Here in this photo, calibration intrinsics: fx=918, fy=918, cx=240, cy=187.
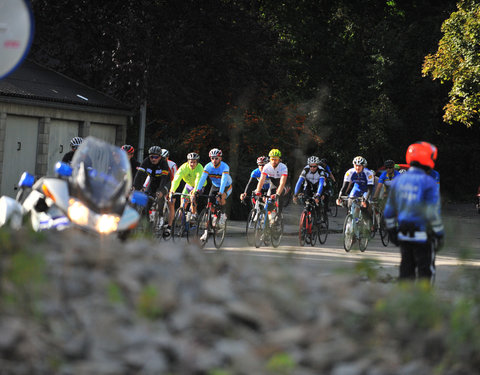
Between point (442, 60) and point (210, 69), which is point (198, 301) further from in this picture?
point (442, 60)

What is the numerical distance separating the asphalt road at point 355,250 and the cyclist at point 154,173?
142 cm

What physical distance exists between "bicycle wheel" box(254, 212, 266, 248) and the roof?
8.11 metres

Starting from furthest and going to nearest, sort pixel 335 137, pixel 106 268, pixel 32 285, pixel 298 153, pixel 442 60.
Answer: pixel 335 137
pixel 442 60
pixel 298 153
pixel 106 268
pixel 32 285

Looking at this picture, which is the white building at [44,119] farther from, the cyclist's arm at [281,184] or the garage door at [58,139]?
the cyclist's arm at [281,184]

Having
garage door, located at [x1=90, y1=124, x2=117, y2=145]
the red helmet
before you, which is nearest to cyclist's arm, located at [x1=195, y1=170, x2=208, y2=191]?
the red helmet

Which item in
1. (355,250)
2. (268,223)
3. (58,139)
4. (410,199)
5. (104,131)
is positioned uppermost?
(104,131)

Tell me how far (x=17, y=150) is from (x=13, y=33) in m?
17.2

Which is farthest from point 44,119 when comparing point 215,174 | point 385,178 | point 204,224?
point 385,178

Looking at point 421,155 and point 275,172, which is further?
point 275,172

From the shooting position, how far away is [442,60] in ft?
114

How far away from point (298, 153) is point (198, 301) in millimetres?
1983

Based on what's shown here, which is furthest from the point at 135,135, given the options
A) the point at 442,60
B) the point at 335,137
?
the point at 335,137

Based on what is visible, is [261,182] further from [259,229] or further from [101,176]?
[101,176]

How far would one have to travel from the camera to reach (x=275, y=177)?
17.9 meters
